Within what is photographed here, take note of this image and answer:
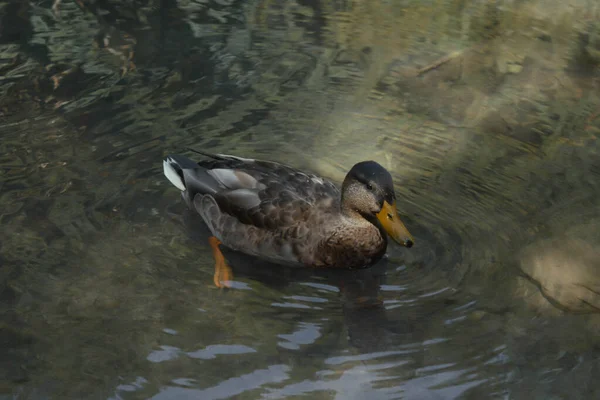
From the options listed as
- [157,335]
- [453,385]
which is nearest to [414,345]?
[453,385]

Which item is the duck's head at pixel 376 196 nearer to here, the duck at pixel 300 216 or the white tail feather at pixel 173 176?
the duck at pixel 300 216

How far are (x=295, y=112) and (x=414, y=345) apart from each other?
327 cm

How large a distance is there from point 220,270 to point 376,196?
3.53ft

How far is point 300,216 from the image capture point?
5.29 metres

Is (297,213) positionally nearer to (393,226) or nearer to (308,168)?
(393,226)

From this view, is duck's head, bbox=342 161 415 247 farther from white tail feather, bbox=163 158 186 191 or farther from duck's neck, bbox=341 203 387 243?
white tail feather, bbox=163 158 186 191

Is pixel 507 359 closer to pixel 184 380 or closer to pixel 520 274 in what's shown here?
pixel 520 274

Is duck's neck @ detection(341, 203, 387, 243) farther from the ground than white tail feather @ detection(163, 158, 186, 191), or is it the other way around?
duck's neck @ detection(341, 203, 387, 243)

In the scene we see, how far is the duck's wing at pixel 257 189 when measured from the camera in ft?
17.4

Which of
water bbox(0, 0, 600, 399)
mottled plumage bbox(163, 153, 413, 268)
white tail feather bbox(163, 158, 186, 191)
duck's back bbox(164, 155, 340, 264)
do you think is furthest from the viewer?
white tail feather bbox(163, 158, 186, 191)

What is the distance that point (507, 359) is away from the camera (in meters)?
4.26

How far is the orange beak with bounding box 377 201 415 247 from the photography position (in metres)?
4.89

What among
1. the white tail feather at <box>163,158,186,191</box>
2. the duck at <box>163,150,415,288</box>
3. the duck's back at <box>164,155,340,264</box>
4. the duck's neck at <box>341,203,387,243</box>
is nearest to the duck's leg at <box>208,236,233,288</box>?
the duck at <box>163,150,415,288</box>

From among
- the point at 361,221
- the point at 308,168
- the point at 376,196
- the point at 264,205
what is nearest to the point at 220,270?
the point at 264,205
